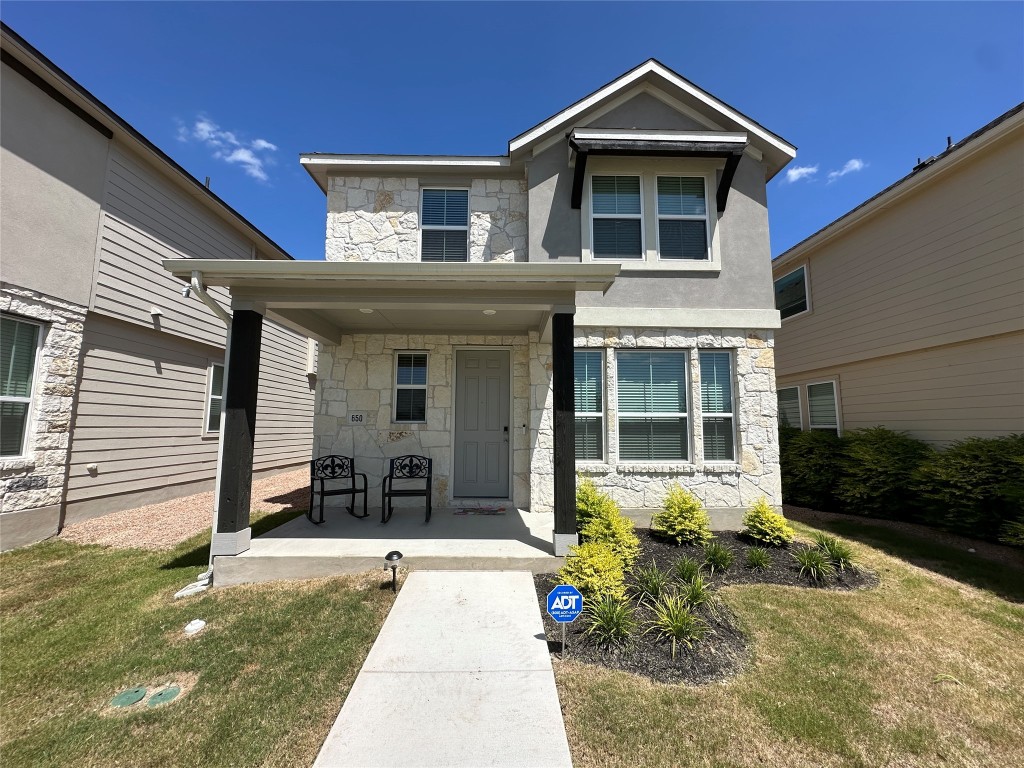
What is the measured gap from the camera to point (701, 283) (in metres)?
6.22

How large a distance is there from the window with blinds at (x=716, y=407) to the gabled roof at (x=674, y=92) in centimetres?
329

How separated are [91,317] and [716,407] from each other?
30.5ft

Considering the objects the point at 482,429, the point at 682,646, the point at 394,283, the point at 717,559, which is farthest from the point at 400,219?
the point at 682,646

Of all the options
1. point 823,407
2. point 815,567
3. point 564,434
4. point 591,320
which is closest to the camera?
point 815,567

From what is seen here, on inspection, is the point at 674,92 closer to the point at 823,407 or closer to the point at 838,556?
the point at 838,556

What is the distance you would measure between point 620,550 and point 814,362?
8.01m

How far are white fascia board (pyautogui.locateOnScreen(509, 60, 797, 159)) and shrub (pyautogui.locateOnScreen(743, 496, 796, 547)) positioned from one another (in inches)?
211

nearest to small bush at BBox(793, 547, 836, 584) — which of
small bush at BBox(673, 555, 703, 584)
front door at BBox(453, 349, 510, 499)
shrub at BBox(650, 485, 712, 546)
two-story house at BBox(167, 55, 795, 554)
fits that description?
shrub at BBox(650, 485, 712, 546)

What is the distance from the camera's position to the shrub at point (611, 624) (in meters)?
3.07

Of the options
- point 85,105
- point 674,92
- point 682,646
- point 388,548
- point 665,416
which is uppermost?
point 674,92

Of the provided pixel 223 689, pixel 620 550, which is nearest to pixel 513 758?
pixel 223 689

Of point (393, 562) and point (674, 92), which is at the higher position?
point (674, 92)

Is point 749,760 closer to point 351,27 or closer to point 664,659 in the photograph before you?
point 664,659

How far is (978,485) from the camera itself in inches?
219
